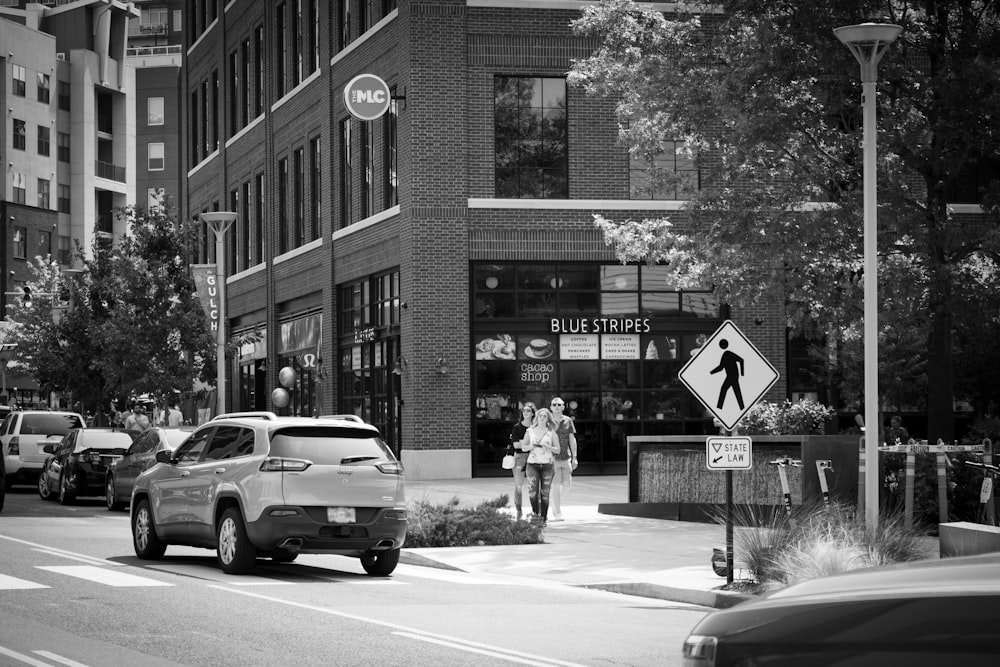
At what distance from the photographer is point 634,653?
9.86 m

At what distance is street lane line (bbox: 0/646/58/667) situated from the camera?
8977mm

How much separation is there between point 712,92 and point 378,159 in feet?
51.1

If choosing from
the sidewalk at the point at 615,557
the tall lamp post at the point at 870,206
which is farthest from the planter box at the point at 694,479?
the tall lamp post at the point at 870,206

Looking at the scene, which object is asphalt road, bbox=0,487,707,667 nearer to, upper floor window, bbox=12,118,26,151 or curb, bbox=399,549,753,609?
curb, bbox=399,549,753,609

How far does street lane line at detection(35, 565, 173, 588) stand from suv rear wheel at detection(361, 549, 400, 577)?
255 cm

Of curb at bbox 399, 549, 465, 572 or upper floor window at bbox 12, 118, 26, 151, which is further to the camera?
upper floor window at bbox 12, 118, 26, 151

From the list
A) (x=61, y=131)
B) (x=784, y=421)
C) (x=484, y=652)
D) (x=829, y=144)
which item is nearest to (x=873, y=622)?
(x=484, y=652)

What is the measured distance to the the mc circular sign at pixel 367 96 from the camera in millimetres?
35094

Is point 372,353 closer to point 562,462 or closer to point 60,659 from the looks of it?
point 562,462

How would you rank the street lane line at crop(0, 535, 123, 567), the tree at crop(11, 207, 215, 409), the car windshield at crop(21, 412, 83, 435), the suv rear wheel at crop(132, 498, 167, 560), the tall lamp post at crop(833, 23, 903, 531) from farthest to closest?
the tree at crop(11, 207, 215, 409), the car windshield at crop(21, 412, 83, 435), the suv rear wheel at crop(132, 498, 167, 560), the street lane line at crop(0, 535, 123, 567), the tall lamp post at crop(833, 23, 903, 531)

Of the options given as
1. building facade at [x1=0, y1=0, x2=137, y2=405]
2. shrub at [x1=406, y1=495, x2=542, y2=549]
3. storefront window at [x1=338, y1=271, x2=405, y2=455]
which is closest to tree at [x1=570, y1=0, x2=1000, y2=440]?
shrub at [x1=406, y1=495, x2=542, y2=549]

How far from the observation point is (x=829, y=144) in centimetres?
2311

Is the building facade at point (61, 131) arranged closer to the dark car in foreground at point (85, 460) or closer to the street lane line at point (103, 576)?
the dark car in foreground at point (85, 460)

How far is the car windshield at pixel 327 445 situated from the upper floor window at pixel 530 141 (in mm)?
Result: 19941
